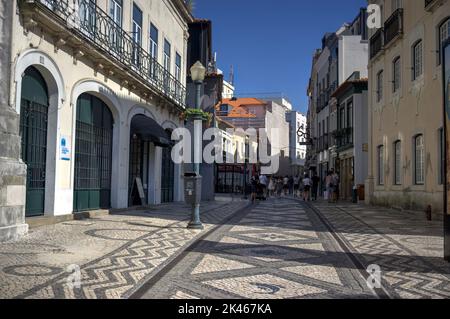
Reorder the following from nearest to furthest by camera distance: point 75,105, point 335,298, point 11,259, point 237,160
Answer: point 335,298 → point 11,259 → point 75,105 → point 237,160

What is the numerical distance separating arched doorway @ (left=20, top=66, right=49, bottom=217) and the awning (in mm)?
5237

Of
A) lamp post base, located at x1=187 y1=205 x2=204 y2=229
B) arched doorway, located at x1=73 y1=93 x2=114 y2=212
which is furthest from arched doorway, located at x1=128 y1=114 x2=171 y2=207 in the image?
lamp post base, located at x1=187 y1=205 x2=204 y2=229

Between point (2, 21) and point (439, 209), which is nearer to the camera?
point (2, 21)

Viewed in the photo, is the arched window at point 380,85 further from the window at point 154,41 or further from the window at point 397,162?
the window at point 154,41

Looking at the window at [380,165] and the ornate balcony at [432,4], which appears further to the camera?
the window at [380,165]

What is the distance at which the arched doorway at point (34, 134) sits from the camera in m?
10.4

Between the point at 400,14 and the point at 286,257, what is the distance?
13.6 m

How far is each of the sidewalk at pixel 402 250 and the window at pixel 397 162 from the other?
427 centimetres

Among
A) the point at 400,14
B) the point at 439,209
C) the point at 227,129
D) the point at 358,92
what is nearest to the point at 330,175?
the point at 358,92

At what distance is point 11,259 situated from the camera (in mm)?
6758

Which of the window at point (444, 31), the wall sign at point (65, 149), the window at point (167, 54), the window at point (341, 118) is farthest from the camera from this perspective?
the window at point (341, 118)

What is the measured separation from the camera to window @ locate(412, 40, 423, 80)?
16203 mm

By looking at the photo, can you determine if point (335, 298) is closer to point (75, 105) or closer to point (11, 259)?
point (11, 259)

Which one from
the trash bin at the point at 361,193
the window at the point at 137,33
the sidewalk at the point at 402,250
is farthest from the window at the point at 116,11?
the trash bin at the point at 361,193
